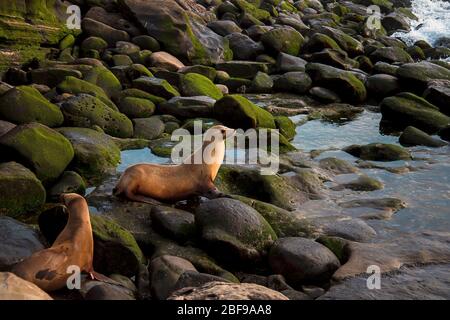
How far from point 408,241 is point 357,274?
144 centimetres

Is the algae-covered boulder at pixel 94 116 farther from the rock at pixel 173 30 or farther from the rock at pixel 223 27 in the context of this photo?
the rock at pixel 223 27

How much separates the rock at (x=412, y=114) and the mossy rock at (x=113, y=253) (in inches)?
363

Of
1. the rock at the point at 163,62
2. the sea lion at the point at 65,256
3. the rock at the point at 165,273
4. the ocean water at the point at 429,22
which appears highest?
the sea lion at the point at 65,256

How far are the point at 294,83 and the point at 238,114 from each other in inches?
197

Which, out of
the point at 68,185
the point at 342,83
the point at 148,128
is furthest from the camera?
the point at 342,83

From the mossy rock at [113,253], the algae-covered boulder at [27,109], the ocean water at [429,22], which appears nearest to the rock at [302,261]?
the mossy rock at [113,253]

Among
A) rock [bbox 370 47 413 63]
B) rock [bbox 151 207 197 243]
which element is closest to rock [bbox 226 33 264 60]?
rock [bbox 370 47 413 63]

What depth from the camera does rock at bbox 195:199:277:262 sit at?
6316 mm

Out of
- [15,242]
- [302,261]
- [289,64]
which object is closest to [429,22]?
[289,64]

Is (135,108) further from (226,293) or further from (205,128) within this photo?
(226,293)

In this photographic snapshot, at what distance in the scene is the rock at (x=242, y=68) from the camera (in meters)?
17.3

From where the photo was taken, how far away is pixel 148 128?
11.0 meters

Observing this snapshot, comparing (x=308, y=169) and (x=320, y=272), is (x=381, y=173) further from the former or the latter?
(x=320, y=272)
